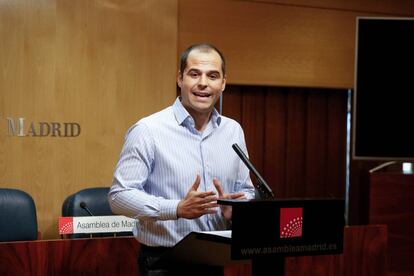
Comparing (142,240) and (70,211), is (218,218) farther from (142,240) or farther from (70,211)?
(70,211)

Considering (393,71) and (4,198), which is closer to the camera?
(4,198)

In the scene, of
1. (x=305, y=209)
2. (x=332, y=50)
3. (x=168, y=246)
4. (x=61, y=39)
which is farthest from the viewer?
(x=332, y=50)

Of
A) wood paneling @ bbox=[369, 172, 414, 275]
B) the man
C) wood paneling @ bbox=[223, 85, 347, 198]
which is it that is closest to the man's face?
the man

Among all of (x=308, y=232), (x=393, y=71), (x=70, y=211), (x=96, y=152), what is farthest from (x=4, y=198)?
(x=393, y=71)

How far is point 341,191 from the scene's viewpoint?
5941 mm

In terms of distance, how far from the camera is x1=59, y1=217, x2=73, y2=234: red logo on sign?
300cm

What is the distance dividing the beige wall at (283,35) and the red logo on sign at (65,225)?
98.4 inches

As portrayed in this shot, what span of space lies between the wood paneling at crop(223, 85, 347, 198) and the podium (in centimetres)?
349

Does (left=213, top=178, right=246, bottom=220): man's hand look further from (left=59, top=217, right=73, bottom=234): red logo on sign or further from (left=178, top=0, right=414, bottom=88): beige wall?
(left=178, top=0, right=414, bottom=88): beige wall

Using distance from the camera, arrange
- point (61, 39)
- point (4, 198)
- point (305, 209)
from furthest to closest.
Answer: point (61, 39)
point (4, 198)
point (305, 209)

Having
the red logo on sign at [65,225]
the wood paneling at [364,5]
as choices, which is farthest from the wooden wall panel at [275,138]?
the red logo on sign at [65,225]

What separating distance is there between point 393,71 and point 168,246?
3.35 m

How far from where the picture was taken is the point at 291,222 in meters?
2.01

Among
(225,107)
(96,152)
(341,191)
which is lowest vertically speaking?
(341,191)
